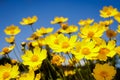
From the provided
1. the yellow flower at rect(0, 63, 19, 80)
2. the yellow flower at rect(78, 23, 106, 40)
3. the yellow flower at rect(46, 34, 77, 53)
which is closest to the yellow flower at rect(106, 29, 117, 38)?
the yellow flower at rect(78, 23, 106, 40)

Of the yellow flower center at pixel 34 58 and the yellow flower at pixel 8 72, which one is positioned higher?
the yellow flower center at pixel 34 58

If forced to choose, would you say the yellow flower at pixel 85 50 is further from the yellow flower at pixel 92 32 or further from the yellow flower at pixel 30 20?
the yellow flower at pixel 30 20

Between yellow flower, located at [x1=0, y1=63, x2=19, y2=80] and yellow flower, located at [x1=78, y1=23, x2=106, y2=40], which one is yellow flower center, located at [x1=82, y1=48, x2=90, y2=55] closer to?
yellow flower, located at [x1=78, y1=23, x2=106, y2=40]

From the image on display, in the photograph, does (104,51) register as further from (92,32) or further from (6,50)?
(6,50)

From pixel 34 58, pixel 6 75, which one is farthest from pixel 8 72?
pixel 34 58

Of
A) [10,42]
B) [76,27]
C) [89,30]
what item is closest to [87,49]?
[89,30]

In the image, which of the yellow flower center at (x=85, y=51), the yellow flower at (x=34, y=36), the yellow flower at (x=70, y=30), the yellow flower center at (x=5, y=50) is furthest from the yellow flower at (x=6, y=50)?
the yellow flower center at (x=85, y=51)
